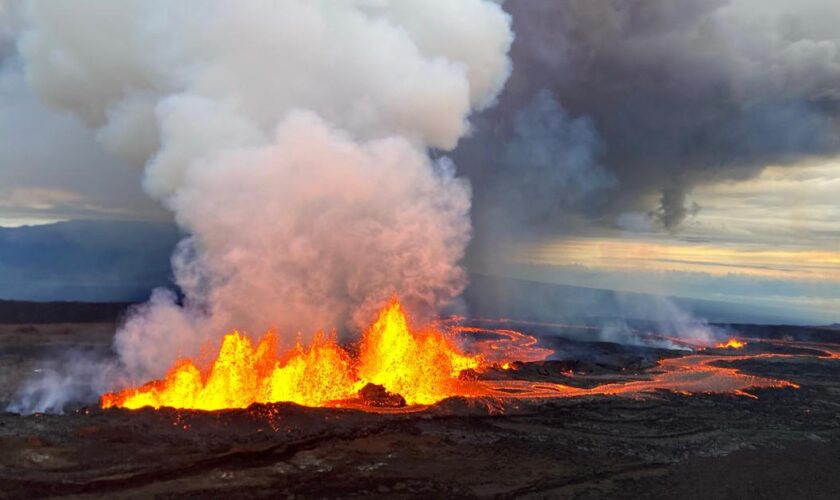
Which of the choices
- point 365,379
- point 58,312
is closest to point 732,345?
point 365,379

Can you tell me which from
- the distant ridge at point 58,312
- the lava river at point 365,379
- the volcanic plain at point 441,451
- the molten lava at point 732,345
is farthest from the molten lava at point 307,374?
the distant ridge at point 58,312

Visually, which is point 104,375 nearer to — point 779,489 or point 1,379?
point 1,379

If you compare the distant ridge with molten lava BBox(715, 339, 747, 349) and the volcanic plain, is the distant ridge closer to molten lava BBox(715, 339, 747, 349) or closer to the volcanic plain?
the volcanic plain

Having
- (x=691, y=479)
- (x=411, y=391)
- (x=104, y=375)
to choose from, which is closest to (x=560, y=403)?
(x=411, y=391)

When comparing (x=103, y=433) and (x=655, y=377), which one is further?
(x=655, y=377)

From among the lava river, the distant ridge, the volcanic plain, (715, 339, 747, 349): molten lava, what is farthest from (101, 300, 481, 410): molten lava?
the distant ridge

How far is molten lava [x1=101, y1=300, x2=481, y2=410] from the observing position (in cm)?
2539

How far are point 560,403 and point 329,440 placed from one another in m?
12.6

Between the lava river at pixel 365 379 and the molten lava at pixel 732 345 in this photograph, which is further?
the molten lava at pixel 732 345

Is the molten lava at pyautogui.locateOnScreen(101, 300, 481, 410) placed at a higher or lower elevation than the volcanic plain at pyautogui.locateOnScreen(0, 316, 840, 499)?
higher

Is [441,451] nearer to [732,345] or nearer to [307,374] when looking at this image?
[307,374]

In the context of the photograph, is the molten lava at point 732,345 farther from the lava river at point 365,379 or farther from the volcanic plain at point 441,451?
the volcanic plain at point 441,451

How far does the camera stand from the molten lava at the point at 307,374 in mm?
25391

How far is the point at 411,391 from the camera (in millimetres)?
29703
